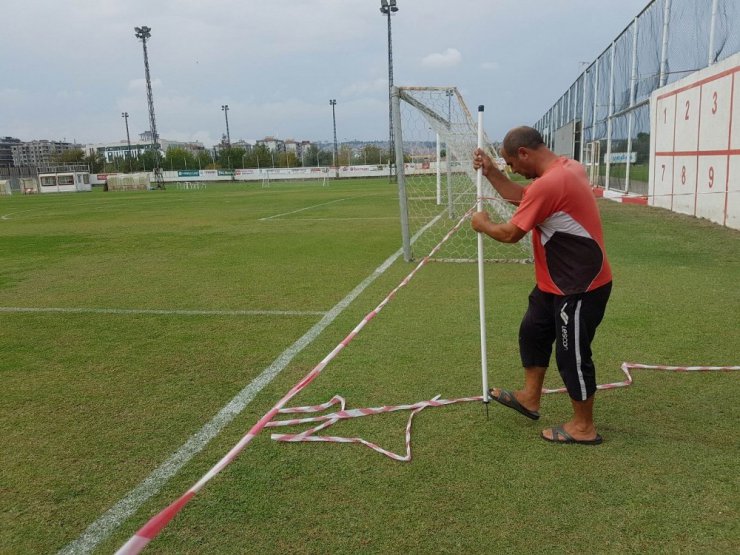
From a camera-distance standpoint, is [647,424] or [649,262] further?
[649,262]

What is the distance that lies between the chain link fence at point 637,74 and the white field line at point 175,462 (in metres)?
12.2

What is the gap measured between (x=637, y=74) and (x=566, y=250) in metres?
20.0

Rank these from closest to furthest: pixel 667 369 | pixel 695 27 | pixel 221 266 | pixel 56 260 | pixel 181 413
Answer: pixel 181 413, pixel 667 369, pixel 221 266, pixel 56 260, pixel 695 27

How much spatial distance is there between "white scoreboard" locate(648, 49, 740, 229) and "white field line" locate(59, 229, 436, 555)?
1068 centimetres

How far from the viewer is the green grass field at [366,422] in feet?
9.04

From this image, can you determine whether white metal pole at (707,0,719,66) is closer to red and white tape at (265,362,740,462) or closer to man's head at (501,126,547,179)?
red and white tape at (265,362,740,462)

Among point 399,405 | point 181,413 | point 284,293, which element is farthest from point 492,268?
point 181,413

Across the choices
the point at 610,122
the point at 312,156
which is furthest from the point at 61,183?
the point at 610,122

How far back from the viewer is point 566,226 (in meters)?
3.29

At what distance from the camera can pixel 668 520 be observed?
2.74 metres

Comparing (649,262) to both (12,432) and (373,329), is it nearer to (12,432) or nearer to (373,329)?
(373,329)

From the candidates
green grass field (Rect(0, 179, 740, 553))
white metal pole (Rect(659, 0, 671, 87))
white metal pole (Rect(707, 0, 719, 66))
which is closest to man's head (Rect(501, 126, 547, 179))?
green grass field (Rect(0, 179, 740, 553))

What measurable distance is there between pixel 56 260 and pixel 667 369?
34.9 feet

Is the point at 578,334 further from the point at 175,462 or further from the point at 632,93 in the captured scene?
the point at 632,93
